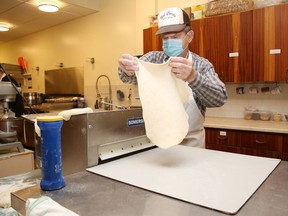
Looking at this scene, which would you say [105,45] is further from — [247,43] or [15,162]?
[15,162]

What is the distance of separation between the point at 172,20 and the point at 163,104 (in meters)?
0.57

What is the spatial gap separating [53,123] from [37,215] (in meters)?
0.24

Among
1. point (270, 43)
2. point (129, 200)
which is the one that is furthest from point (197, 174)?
point (270, 43)

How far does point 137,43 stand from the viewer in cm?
376

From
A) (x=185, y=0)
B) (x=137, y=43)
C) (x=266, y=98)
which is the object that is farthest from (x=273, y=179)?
(x=137, y=43)

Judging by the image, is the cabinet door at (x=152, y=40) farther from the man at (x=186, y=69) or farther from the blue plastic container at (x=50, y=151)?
the blue plastic container at (x=50, y=151)

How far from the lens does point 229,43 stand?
263 cm

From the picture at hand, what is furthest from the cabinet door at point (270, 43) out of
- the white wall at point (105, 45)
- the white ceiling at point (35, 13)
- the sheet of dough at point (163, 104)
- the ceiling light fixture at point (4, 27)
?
the ceiling light fixture at point (4, 27)

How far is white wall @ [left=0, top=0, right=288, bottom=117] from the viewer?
3034 mm

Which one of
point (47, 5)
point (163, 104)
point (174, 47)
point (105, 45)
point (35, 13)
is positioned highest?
point (35, 13)

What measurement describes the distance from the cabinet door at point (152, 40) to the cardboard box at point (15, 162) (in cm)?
204

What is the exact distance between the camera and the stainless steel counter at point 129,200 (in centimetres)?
56

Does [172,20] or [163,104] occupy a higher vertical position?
[172,20]

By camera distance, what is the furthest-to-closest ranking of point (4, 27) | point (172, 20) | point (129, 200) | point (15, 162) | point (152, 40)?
point (4, 27), point (152, 40), point (15, 162), point (172, 20), point (129, 200)
